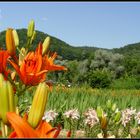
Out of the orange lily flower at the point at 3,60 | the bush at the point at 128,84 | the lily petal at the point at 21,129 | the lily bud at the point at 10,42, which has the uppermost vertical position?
the lily bud at the point at 10,42

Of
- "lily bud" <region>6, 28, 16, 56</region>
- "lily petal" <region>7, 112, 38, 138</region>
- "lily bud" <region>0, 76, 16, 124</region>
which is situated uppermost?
"lily bud" <region>6, 28, 16, 56</region>

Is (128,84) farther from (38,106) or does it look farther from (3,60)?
(38,106)

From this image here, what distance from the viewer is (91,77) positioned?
Result: 64.5ft

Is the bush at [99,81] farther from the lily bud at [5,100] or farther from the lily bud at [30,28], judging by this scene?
the lily bud at [5,100]

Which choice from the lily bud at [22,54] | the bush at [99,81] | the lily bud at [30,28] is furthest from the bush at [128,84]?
the lily bud at [22,54]

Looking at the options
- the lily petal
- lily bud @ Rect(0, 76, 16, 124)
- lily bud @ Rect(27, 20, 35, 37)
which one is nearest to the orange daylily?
lily bud @ Rect(27, 20, 35, 37)

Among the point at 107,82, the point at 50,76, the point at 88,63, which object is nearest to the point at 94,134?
the point at 107,82

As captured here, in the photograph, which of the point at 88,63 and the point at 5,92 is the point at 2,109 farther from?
the point at 88,63

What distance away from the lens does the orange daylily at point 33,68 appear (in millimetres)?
1193

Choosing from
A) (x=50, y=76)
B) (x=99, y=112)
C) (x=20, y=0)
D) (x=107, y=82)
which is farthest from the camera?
(x=50, y=76)

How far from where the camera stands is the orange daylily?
47.0 inches

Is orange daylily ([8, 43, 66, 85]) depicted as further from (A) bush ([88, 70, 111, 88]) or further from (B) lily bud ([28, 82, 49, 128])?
(A) bush ([88, 70, 111, 88])

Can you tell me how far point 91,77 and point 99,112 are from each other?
700 inches

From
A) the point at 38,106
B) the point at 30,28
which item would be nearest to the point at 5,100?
the point at 38,106
